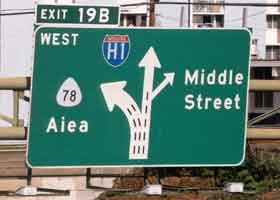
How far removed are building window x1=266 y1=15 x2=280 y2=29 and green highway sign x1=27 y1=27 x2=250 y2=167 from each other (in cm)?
6342

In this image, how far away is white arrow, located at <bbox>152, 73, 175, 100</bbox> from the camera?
5.19 m

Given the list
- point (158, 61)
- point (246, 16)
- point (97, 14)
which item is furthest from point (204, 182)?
point (246, 16)

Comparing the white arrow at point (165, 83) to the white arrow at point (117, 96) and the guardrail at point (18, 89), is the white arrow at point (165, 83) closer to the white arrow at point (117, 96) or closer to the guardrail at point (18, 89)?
the white arrow at point (117, 96)

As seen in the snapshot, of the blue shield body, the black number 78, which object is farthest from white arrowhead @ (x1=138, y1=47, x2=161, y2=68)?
the black number 78

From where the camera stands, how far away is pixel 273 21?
6856cm

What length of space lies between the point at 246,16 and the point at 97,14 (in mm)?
49432

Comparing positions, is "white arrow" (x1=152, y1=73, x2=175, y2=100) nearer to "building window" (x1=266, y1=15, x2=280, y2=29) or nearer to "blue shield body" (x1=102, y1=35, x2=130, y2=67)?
"blue shield body" (x1=102, y1=35, x2=130, y2=67)

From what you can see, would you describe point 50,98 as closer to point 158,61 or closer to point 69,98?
point 69,98

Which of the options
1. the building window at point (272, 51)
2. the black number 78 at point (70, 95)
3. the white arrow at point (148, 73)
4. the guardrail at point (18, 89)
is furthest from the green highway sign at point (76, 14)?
the building window at point (272, 51)

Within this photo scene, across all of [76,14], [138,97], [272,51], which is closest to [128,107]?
[138,97]

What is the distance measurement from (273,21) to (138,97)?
64.7 meters

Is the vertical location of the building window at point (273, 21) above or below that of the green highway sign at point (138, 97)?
above

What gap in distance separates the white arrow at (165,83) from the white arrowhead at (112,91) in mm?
213

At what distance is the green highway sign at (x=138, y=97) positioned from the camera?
16.5 feet
